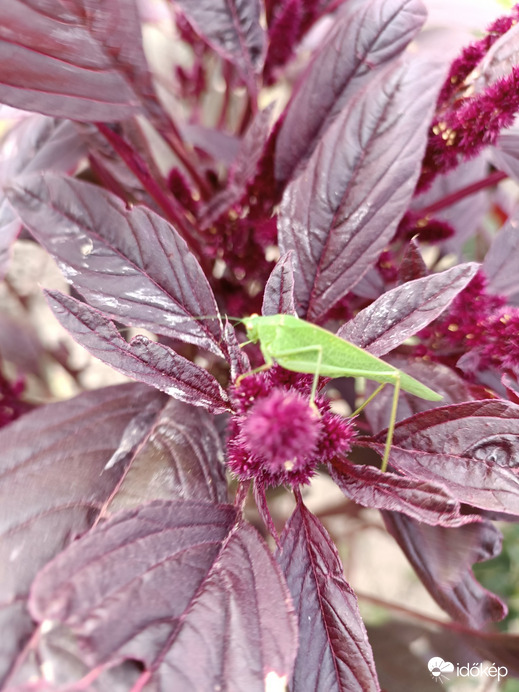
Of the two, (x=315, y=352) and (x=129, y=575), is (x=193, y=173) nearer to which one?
(x=315, y=352)

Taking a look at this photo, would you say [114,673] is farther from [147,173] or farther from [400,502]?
[147,173]

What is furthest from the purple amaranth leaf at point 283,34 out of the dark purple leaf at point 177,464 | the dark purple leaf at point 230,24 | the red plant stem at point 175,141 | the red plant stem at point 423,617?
the red plant stem at point 423,617

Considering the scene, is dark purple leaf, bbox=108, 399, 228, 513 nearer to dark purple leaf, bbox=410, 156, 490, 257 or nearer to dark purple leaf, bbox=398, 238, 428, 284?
dark purple leaf, bbox=398, 238, 428, 284

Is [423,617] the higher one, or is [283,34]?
[283,34]

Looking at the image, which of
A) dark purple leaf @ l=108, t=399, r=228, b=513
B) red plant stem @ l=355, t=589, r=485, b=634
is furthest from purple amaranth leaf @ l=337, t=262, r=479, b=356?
red plant stem @ l=355, t=589, r=485, b=634

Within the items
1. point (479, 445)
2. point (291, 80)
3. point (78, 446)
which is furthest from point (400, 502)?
point (291, 80)

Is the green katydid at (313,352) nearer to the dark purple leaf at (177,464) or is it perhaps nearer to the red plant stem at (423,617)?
the dark purple leaf at (177,464)

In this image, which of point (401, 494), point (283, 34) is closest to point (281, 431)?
point (401, 494)

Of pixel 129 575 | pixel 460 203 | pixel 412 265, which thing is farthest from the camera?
pixel 460 203
